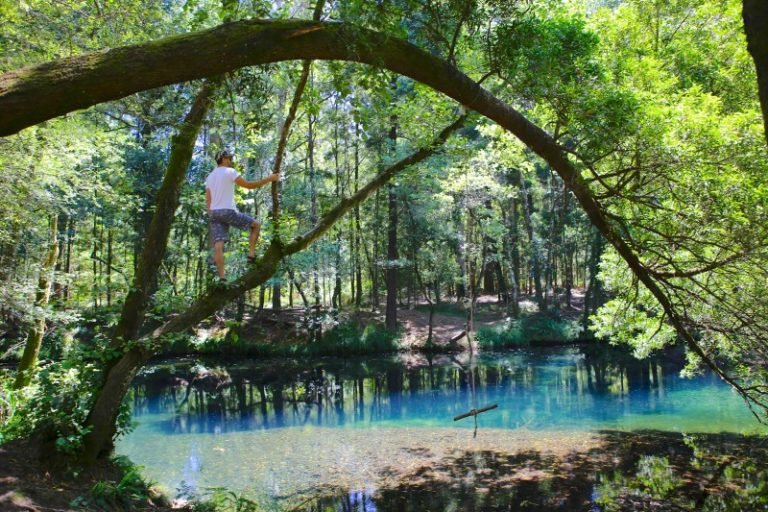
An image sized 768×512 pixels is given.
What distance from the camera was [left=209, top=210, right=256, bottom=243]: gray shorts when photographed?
5.55 meters

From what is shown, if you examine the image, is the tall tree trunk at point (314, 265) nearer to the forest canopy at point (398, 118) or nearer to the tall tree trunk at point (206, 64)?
the forest canopy at point (398, 118)

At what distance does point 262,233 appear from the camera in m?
5.84

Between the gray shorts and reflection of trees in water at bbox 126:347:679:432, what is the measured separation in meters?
8.87

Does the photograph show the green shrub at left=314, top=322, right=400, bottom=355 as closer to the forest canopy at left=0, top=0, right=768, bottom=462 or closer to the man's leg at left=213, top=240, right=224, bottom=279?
the forest canopy at left=0, top=0, right=768, bottom=462

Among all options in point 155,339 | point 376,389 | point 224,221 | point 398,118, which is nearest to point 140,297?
point 155,339

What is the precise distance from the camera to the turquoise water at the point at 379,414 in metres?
9.70

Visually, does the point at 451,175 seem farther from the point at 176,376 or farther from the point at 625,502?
the point at 625,502

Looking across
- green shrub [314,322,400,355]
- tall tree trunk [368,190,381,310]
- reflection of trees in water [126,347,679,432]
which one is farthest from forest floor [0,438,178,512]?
tall tree trunk [368,190,381,310]

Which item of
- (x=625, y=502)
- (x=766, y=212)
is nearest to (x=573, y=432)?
(x=625, y=502)

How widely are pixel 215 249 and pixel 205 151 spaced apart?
16.4 metres

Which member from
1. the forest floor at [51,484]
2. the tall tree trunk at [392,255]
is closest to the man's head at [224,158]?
the forest floor at [51,484]

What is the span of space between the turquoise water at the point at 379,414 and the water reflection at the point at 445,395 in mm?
48

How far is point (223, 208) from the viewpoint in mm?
5555

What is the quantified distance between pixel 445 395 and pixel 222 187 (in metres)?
12.2
